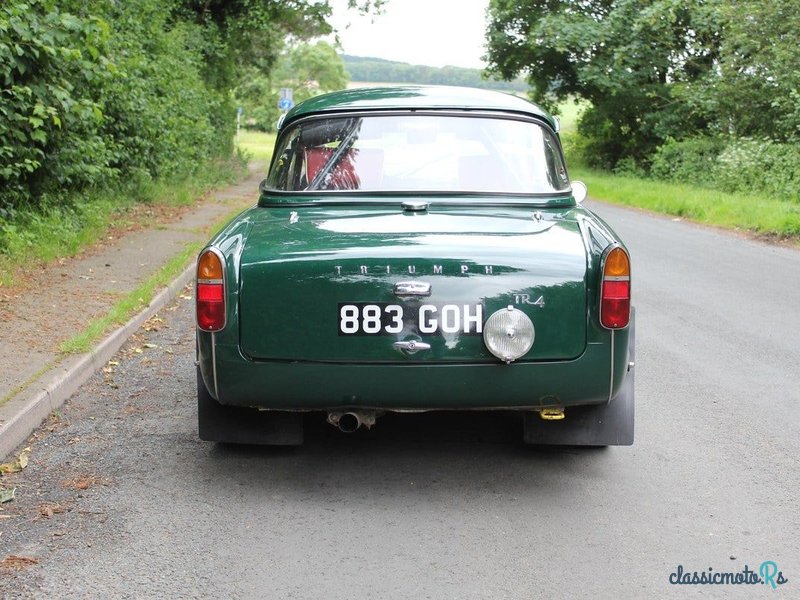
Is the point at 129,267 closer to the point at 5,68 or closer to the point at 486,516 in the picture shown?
the point at 5,68

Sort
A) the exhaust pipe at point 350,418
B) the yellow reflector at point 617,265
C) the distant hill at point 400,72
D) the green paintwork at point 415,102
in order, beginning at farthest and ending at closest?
1. the distant hill at point 400,72
2. the green paintwork at point 415,102
3. the exhaust pipe at point 350,418
4. the yellow reflector at point 617,265

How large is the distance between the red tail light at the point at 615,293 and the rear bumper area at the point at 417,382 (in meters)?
0.10

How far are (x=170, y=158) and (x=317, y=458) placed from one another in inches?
553

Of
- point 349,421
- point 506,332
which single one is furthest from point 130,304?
point 506,332

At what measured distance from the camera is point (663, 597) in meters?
3.54

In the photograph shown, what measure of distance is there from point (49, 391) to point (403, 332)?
252 cm

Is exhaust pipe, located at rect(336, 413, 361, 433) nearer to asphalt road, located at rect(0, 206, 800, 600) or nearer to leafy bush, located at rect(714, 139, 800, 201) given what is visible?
asphalt road, located at rect(0, 206, 800, 600)

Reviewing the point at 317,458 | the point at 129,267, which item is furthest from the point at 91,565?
the point at 129,267

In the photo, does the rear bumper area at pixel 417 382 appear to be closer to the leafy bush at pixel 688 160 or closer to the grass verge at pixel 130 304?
the grass verge at pixel 130 304

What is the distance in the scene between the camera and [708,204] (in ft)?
65.8

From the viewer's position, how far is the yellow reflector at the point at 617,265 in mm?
4367

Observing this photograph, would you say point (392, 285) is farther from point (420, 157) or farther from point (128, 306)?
point (128, 306)

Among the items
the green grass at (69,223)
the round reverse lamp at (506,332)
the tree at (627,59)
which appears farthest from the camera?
the tree at (627,59)

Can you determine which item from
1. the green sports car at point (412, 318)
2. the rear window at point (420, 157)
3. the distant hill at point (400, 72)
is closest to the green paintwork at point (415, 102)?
the rear window at point (420, 157)
